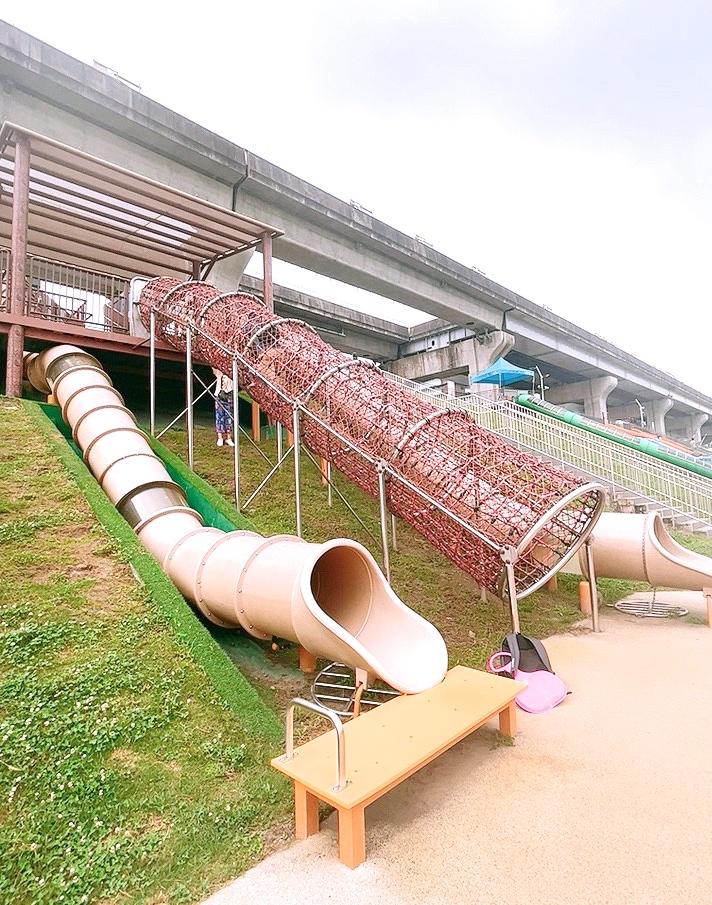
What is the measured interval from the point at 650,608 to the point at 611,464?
236 inches

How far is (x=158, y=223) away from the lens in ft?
32.1

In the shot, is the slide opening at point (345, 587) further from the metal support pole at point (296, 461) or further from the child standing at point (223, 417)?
the child standing at point (223, 417)

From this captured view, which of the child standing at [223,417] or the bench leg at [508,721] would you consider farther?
the child standing at [223,417]

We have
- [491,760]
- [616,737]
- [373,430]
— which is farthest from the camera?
[373,430]

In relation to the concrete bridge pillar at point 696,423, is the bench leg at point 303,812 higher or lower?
lower

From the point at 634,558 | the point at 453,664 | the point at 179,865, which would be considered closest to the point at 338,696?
the point at 453,664

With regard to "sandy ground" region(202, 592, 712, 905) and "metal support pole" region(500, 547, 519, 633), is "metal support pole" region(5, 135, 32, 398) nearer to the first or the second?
"metal support pole" region(500, 547, 519, 633)

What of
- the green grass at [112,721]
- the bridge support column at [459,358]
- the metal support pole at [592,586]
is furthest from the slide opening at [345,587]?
the bridge support column at [459,358]

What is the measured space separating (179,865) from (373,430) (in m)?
4.51

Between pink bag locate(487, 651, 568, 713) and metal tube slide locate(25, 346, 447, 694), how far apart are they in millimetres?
999

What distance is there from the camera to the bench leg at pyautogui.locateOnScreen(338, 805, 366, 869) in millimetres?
2334

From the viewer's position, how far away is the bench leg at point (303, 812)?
99.7 inches

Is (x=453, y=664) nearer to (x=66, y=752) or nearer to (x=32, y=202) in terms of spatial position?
(x=66, y=752)

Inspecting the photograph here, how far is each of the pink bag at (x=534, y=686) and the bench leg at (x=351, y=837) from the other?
1.87m
